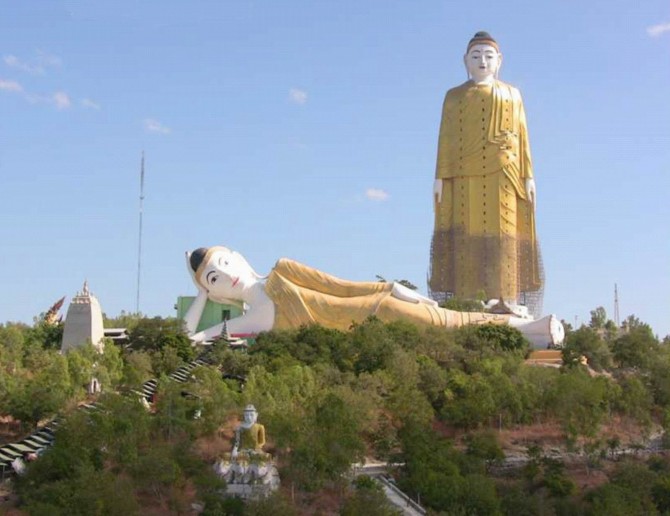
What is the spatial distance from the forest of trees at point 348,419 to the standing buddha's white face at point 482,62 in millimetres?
16738

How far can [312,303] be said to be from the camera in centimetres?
→ 3284

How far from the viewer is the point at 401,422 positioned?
72.6ft

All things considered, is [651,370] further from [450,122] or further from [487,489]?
[450,122]

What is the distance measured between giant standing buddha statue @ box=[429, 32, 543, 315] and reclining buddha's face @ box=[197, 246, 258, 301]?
Result: 12783 mm

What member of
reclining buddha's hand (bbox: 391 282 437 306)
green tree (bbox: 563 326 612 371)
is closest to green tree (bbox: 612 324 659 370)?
green tree (bbox: 563 326 612 371)

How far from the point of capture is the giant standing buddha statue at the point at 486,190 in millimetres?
42969

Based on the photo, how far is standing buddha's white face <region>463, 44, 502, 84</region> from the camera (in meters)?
43.2

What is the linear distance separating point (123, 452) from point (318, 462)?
3.57m

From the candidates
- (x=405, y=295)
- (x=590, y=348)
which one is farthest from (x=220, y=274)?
(x=590, y=348)

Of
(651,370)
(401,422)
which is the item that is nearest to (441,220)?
(651,370)

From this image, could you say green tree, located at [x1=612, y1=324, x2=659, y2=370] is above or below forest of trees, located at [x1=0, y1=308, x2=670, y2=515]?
above

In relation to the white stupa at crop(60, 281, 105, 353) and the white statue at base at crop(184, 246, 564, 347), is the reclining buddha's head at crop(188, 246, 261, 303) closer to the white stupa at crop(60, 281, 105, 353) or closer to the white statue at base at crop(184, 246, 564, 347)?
the white statue at base at crop(184, 246, 564, 347)

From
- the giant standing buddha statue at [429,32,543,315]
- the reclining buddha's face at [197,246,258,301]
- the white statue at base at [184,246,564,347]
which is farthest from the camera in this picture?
the giant standing buddha statue at [429,32,543,315]

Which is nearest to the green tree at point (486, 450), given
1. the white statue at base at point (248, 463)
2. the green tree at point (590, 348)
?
the white statue at base at point (248, 463)
